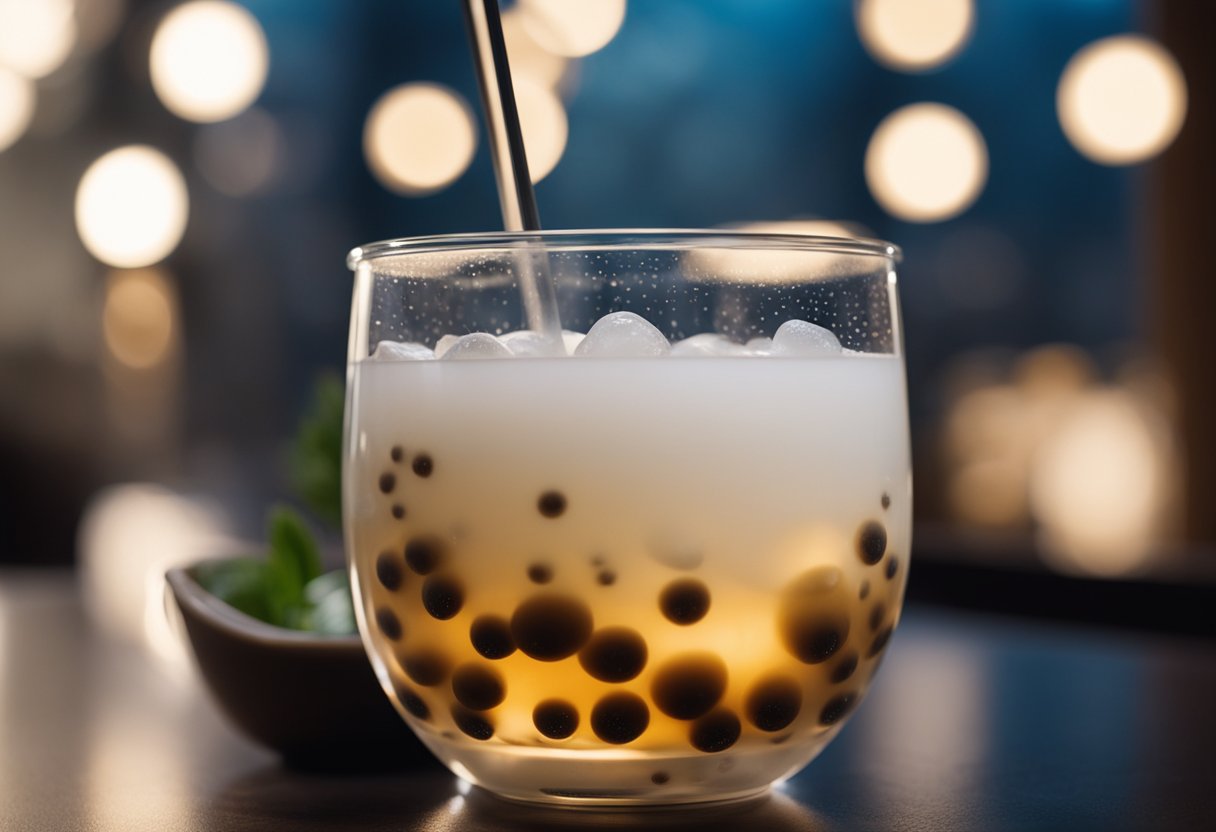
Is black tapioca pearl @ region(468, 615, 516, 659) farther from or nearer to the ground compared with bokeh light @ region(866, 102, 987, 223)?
farther from the ground

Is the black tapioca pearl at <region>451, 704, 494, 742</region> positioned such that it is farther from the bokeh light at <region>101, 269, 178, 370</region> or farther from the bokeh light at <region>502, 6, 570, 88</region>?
the bokeh light at <region>101, 269, 178, 370</region>

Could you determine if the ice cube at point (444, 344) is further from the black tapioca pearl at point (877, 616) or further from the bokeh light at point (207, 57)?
the bokeh light at point (207, 57)

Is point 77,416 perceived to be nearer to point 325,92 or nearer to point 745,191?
point 325,92

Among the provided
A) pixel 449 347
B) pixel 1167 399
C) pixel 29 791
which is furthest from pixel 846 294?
pixel 1167 399

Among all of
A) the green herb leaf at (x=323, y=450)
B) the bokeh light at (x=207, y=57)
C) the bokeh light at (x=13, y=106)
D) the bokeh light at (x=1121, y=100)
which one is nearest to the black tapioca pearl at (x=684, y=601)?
the green herb leaf at (x=323, y=450)

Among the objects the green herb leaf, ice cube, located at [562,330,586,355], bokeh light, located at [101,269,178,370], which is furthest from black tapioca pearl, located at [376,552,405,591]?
bokeh light, located at [101,269,178,370]

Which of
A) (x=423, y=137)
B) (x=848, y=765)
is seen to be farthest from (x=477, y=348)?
(x=423, y=137)

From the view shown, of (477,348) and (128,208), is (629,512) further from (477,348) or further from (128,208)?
→ (128,208)
